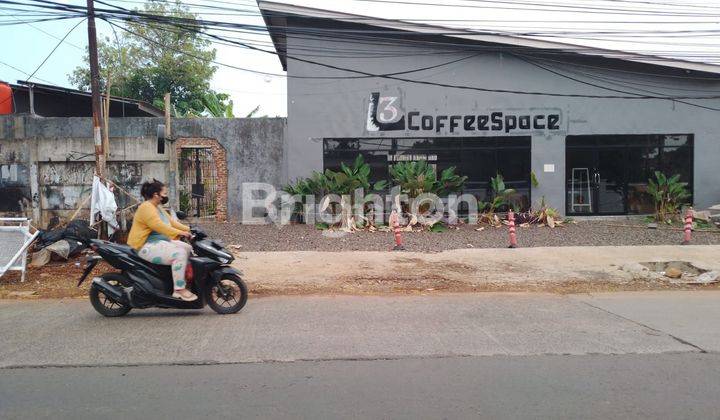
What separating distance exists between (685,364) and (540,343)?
4.14ft

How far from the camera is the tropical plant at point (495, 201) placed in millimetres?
15367

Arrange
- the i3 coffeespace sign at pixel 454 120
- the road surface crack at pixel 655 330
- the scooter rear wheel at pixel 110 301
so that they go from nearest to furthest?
1. the road surface crack at pixel 655 330
2. the scooter rear wheel at pixel 110 301
3. the i3 coffeespace sign at pixel 454 120

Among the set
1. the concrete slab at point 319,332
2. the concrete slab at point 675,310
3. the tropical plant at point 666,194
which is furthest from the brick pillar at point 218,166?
the tropical plant at point 666,194

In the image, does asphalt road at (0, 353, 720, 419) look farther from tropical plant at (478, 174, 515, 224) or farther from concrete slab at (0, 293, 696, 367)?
tropical plant at (478, 174, 515, 224)

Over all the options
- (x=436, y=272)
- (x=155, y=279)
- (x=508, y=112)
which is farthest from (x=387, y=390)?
(x=508, y=112)

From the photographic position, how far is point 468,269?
32.6 ft

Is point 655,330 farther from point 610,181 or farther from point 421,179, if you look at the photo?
point 610,181

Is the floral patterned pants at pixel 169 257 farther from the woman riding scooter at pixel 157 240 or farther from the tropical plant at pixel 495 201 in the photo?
the tropical plant at pixel 495 201

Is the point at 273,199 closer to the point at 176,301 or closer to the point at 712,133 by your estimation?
the point at 176,301

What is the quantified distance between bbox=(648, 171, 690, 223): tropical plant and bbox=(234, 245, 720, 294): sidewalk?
4.04 metres

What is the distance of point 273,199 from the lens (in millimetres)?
15852

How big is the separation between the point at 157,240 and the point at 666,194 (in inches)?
573

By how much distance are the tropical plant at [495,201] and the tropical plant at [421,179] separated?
1028mm


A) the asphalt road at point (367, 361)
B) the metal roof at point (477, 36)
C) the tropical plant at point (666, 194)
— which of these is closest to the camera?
the asphalt road at point (367, 361)
